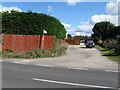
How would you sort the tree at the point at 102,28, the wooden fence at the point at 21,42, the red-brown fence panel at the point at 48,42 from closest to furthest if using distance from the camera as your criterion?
1. the wooden fence at the point at 21,42
2. the red-brown fence panel at the point at 48,42
3. the tree at the point at 102,28

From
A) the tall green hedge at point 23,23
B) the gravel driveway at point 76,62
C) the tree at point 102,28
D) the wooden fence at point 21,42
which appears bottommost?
the gravel driveway at point 76,62

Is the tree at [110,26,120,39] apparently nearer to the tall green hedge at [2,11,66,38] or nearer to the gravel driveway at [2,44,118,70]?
the tall green hedge at [2,11,66,38]

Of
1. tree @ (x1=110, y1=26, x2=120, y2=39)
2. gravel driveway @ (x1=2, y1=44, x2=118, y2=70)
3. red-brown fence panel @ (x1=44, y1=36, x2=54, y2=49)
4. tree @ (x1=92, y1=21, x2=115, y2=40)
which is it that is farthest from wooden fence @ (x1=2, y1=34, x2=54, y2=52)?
tree @ (x1=92, y1=21, x2=115, y2=40)

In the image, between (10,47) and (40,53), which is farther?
(10,47)

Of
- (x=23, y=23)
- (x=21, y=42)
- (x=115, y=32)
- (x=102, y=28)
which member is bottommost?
(x=21, y=42)

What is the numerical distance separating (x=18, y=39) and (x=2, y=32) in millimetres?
2853

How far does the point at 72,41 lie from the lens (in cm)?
6875

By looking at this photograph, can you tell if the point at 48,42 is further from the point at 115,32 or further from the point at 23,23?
the point at 115,32

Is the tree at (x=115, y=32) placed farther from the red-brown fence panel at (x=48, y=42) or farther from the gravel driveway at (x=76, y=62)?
the gravel driveway at (x=76, y=62)

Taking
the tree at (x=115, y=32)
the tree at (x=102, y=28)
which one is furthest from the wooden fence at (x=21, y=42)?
the tree at (x=102, y=28)

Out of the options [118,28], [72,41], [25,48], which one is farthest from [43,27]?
[72,41]

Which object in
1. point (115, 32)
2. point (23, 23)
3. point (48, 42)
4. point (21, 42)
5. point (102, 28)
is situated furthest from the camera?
point (102, 28)

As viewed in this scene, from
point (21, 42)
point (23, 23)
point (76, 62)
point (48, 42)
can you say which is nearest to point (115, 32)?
point (48, 42)

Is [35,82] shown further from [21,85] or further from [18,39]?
[18,39]
